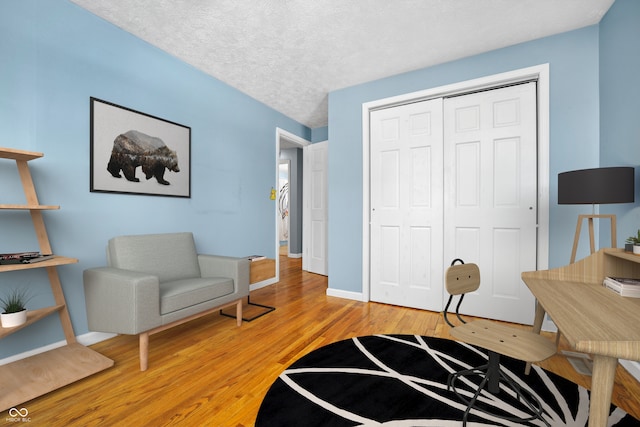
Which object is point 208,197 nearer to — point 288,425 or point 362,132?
point 362,132

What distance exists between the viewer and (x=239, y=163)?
3592mm

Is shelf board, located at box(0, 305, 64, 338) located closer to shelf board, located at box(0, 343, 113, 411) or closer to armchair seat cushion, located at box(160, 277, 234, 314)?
shelf board, located at box(0, 343, 113, 411)

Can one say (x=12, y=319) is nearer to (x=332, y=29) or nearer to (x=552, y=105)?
(x=332, y=29)

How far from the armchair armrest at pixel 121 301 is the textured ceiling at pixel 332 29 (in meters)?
2.09

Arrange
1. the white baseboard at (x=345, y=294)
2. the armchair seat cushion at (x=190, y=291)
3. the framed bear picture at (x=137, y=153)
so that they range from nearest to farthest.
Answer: the armchair seat cushion at (x=190, y=291)
the framed bear picture at (x=137, y=153)
the white baseboard at (x=345, y=294)

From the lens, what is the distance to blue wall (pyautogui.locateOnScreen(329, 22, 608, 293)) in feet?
7.72

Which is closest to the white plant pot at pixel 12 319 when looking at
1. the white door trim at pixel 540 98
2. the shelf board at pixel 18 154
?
the shelf board at pixel 18 154

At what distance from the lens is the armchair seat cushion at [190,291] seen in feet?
6.54

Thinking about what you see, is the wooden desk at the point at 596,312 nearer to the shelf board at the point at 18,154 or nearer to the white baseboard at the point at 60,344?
the shelf board at the point at 18,154

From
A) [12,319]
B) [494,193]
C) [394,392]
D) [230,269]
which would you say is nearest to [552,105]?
[494,193]

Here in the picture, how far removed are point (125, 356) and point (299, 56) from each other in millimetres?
3066

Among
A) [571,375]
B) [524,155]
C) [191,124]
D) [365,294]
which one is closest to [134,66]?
[191,124]

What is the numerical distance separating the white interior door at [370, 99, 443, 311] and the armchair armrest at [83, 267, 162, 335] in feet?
7.78

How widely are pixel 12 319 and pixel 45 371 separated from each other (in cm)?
39
